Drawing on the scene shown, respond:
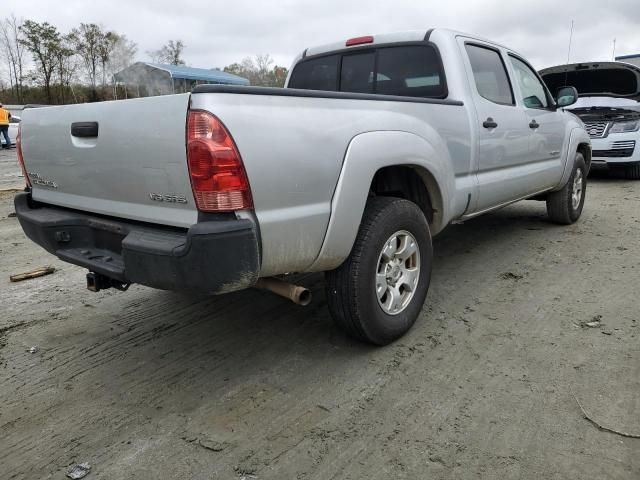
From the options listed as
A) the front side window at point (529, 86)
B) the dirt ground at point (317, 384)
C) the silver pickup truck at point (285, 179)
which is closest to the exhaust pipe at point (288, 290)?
the silver pickup truck at point (285, 179)

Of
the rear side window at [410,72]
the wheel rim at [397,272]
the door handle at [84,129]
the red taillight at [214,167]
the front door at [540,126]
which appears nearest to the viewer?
the red taillight at [214,167]

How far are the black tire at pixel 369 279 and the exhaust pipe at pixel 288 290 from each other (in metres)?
0.24

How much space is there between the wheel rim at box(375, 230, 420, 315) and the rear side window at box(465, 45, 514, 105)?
1561 mm

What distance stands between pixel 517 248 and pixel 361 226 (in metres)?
2.92

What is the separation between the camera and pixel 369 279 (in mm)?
2732

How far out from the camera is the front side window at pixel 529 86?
4637 millimetres

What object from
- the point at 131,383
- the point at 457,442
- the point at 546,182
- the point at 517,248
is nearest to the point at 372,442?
the point at 457,442

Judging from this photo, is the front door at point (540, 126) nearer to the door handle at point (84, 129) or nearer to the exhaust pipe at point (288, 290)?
the exhaust pipe at point (288, 290)

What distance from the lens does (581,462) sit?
2.03 m

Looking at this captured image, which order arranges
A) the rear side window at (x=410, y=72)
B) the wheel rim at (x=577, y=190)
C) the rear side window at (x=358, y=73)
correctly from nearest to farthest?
the rear side window at (x=410, y=72) < the rear side window at (x=358, y=73) < the wheel rim at (x=577, y=190)

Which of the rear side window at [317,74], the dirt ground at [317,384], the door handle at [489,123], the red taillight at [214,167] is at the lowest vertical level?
the dirt ground at [317,384]

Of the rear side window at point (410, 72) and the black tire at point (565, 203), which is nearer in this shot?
the rear side window at point (410, 72)

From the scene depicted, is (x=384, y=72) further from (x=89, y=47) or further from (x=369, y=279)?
(x=89, y=47)

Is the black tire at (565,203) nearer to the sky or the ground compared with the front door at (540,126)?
nearer to the ground
